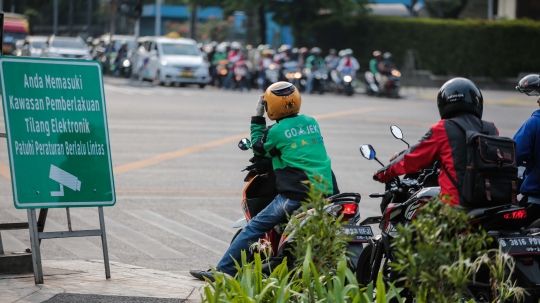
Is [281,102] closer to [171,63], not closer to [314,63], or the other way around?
[314,63]

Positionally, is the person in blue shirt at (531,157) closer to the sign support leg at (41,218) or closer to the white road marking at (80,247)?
the sign support leg at (41,218)

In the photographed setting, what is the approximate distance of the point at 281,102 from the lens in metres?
6.68

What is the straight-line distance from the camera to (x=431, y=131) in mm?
5562

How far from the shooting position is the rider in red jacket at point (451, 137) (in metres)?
5.45

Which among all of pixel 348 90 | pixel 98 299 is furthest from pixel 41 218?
pixel 348 90

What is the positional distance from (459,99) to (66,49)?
38.3 metres

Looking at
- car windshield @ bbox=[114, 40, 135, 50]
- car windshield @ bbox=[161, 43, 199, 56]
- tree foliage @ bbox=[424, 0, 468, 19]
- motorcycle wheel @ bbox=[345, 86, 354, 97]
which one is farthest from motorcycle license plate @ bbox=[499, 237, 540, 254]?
tree foliage @ bbox=[424, 0, 468, 19]

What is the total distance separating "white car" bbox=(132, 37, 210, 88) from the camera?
36.2 metres

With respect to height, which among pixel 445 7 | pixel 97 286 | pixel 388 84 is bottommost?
pixel 445 7

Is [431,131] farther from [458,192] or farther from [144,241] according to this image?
[144,241]

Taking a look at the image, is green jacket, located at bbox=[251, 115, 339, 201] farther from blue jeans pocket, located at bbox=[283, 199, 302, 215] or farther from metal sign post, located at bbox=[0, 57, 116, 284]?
metal sign post, located at bbox=[0, 57, 116, 284]

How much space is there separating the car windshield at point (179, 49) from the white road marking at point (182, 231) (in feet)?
87.0

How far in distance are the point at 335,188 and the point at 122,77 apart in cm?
Result: 3843

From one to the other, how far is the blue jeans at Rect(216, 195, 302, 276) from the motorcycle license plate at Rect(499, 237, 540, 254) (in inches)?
66.3
